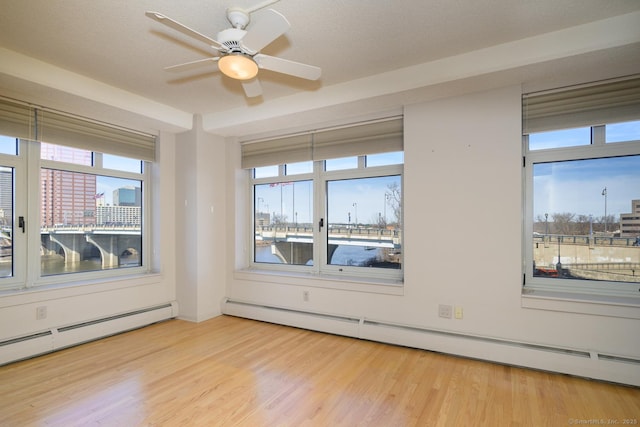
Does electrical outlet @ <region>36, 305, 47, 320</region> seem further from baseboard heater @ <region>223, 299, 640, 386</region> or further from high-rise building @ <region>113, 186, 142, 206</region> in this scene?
baseboard heater @ <region>223, 299, 640, 386</region>

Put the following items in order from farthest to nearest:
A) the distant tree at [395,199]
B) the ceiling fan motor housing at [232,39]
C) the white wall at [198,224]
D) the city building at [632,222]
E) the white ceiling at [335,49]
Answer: the white wall at [198,224] → the distant tree at [395,199] → the city building at [632,222] → the white ceiling at [335,49] → the ceiling fan motor housing at [232,39]

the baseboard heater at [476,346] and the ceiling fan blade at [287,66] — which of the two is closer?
the ceiling fan blade at [287,66]

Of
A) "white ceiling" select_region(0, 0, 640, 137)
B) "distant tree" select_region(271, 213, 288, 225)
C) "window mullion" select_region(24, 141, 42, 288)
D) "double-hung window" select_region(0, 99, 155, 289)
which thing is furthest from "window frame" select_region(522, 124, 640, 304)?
"window mullion" select_region(24, 141, 42, 288)

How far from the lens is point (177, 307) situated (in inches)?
167

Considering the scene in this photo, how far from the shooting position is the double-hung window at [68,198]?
121 inches

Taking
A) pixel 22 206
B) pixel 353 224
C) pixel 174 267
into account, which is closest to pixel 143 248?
pixel 174 267

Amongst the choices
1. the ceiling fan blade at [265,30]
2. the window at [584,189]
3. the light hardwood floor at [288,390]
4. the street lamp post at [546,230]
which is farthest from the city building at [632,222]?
the ceiling fan blade at [265,30]

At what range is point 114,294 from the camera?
3.68 meters

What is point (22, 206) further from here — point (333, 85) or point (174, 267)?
point (333, 85)

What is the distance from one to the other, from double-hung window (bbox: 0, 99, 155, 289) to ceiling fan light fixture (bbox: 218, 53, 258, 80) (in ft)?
7.98

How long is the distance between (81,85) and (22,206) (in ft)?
4.36

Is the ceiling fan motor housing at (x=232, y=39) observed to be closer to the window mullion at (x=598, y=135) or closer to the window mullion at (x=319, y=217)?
the window mullion at (x=319, y=217)

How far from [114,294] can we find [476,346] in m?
3.92

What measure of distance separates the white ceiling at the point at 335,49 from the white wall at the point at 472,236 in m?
0.35
